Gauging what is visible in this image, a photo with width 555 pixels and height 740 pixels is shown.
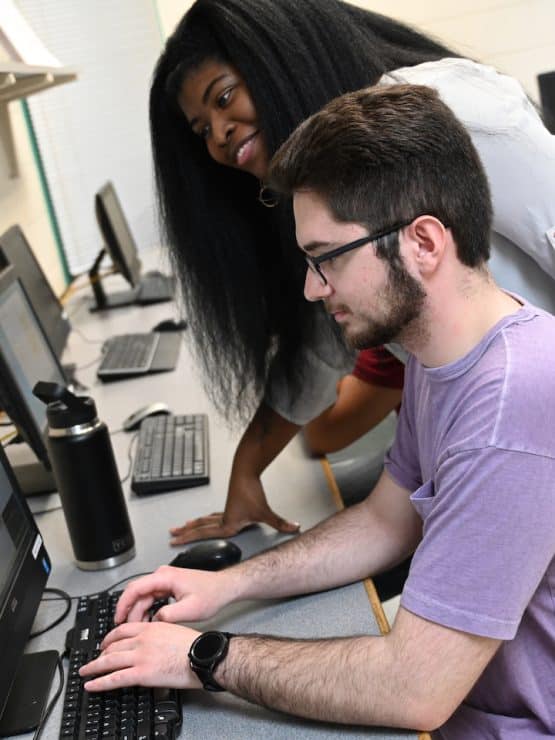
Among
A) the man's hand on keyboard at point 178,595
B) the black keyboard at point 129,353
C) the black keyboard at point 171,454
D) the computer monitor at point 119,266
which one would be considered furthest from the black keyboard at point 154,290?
the man's hand on keyboard at point 178,595

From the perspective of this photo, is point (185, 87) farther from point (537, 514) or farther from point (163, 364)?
point (163, 364)

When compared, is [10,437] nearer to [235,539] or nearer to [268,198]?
[235,539]

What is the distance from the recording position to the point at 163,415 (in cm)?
184

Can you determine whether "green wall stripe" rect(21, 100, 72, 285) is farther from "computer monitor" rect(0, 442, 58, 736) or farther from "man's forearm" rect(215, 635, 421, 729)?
"man's forearm" rect(215, 635, 421, 729)

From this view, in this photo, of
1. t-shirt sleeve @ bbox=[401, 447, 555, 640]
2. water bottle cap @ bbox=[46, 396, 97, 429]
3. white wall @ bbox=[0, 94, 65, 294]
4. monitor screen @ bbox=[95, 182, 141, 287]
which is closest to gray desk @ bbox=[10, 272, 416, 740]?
t-shirt sleeve @ bbox=[401, 447, 555, 640]

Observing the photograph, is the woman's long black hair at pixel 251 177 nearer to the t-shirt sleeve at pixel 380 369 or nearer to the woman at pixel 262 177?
the woman at pixel 262 177

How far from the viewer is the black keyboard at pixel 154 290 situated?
3.07 m

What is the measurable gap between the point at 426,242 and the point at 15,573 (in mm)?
659

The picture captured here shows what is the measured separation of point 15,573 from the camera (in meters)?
1.05

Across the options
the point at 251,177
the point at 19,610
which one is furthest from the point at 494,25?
the point at 19,610

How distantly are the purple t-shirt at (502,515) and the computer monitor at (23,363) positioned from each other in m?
0.76

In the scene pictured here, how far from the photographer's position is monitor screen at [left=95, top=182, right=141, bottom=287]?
288 cm

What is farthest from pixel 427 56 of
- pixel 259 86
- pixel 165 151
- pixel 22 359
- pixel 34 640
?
pixel 34 640

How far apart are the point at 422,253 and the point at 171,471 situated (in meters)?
0.82
